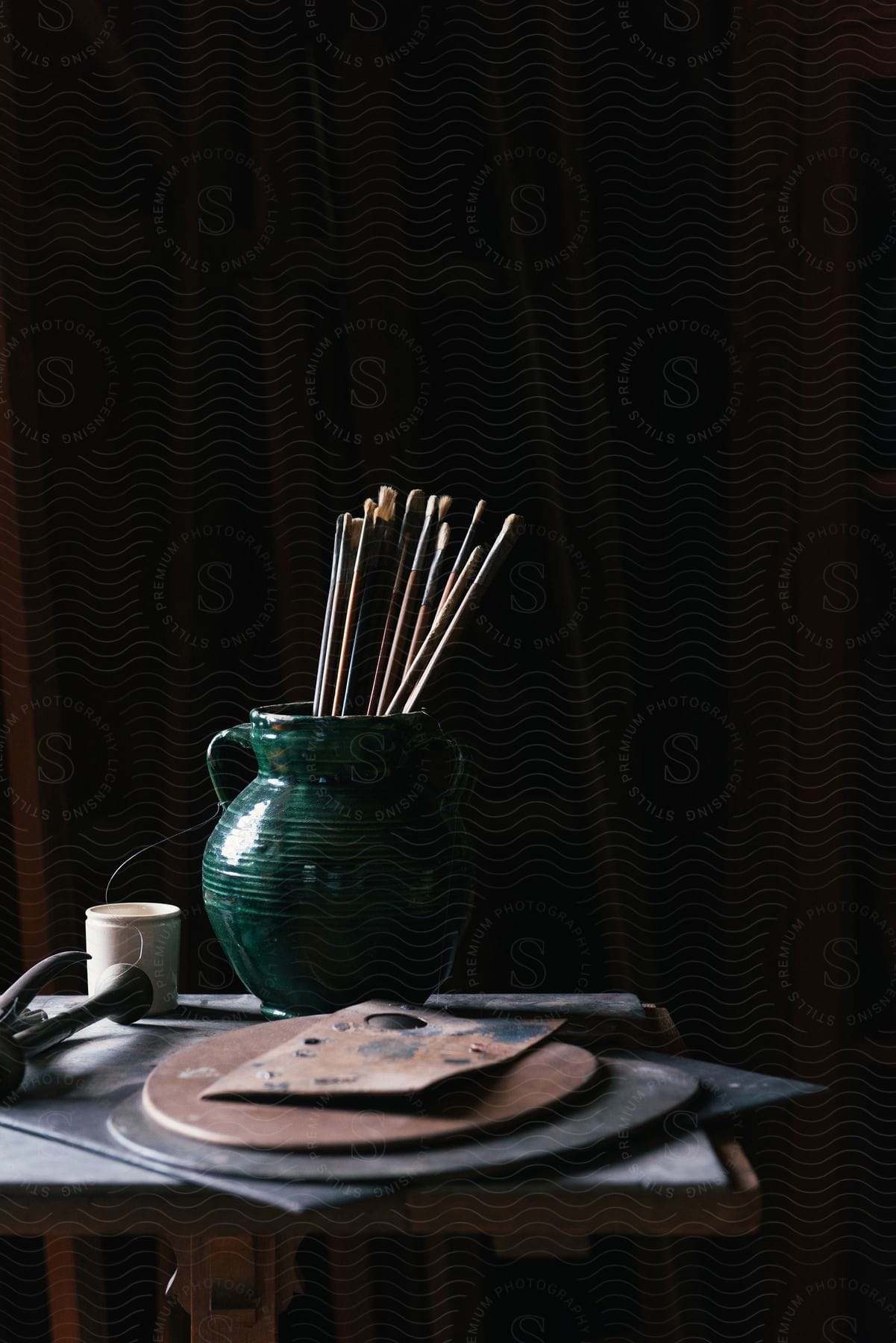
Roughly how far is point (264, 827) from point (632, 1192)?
425 mm

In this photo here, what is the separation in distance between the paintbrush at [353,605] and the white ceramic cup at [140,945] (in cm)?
23

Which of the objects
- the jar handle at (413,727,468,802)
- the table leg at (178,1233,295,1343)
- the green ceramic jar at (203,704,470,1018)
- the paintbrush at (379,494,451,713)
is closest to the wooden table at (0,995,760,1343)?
the table leg at (178,1233,295,1343)

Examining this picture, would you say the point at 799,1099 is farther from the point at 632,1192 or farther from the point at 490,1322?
the point at 632,1192

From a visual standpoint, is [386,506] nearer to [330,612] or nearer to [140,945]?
[330,612]

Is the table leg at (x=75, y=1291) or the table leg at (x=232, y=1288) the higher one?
the table leg at (x=232, y=1288)

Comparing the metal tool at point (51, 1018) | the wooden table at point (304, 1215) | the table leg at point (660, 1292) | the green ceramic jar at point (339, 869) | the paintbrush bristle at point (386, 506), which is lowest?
the table leg at point (660, 1292)

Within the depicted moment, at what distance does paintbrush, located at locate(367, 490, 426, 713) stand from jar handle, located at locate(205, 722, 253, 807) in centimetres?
11

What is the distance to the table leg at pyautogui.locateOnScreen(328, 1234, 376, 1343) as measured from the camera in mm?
1497

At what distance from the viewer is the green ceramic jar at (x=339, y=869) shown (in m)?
1.02

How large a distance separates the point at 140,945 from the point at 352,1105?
346 mm

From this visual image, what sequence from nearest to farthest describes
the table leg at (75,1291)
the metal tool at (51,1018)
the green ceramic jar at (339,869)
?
the metal tool at (51,1018), the green ceramic jar at (339,869), the table leg at (75,1291)

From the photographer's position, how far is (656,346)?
1533 mm

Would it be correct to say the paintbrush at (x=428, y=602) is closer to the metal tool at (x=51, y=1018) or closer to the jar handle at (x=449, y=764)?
the jar handle at (x=449, y=764)

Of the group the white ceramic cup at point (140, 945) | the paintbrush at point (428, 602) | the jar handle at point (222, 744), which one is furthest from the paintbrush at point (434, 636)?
the white ceramic cup at point (140, 945)
